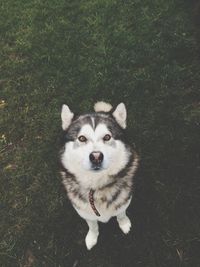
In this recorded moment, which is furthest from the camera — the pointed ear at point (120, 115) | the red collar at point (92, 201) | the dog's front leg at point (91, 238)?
the dog's front leg at point (91, 238)

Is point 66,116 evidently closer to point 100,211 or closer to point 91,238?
point 100,211

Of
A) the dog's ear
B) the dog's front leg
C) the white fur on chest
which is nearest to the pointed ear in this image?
the dog's ear

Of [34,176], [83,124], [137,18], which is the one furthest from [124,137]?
[137,18]

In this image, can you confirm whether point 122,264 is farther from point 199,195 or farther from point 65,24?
point 65,24

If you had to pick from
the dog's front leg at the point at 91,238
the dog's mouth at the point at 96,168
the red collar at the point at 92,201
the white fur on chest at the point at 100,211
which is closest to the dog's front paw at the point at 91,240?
the dog's front leg at the point at 91,238

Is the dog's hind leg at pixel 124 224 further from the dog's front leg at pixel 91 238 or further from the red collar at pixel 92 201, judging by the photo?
the red collar at pixel 92 201

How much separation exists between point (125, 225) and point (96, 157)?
1.34 metres

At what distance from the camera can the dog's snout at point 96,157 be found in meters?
3.90

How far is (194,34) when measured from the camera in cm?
699

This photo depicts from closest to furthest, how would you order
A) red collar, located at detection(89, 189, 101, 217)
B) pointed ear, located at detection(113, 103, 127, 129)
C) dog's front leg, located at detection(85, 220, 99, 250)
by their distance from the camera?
red collar, located at detection(89, 189, 101, 217) → pointed ear, located at detection(113, 103, 127, 129) → dog's front leg, located at detection(85, 220, 99, 250)

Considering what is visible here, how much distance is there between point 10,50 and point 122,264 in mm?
4588

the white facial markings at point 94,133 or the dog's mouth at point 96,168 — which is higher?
the white facial markings at point 94,133

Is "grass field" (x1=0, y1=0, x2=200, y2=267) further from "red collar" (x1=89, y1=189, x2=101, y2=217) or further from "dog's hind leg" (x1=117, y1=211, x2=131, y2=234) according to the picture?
"red collar" (x1=89, y1=189, x2=101, y2=217)

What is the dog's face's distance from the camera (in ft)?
13.0
